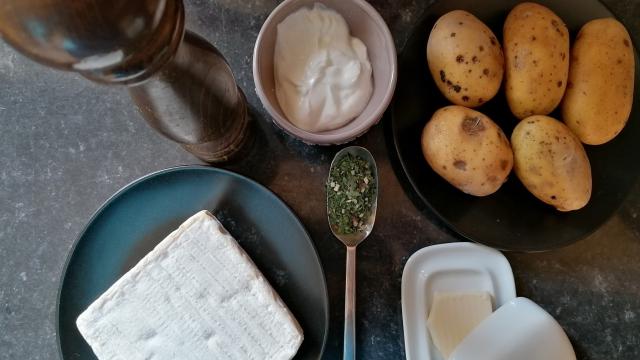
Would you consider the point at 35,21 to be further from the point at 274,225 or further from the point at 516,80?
the point at 516,80

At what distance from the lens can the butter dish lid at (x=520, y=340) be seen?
1.94 feet

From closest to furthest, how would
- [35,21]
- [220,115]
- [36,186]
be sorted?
1. [35,21]
2. [220,115]
3. [36,186]

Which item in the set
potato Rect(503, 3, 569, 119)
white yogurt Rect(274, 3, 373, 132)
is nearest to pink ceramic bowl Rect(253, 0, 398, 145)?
white yogurt Rect(274, 3, 373, 132)

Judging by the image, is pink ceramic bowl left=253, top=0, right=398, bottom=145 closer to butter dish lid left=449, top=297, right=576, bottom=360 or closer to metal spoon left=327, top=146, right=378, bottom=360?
metal spoon left=327, top=146, right=378, bottom=360

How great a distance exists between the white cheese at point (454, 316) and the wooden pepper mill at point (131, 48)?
401mm

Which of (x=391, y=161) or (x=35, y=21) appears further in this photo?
(x=391, y=161)

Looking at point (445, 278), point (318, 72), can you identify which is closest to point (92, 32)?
point (318, 72)

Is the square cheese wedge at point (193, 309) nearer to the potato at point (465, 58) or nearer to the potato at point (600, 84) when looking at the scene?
the potato at point (465, 58)

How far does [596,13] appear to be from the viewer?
69 centimetres

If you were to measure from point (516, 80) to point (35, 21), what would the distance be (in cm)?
53

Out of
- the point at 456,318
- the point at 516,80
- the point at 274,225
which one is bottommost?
the point at 456,318

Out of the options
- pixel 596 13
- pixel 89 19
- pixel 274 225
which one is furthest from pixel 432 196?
pixel 89 19

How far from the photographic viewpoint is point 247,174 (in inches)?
28.8

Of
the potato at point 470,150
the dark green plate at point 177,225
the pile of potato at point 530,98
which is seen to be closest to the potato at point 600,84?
the pile of potato at point 530,98
